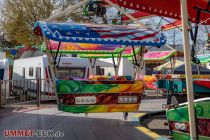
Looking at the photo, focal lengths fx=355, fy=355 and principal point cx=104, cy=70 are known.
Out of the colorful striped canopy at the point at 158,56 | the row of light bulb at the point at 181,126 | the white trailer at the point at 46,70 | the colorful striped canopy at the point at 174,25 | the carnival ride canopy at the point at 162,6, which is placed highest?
the colorful striped canopy at the point at 158,56

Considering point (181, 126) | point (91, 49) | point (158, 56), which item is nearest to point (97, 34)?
point (181, 126)

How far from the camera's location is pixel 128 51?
50.5ft

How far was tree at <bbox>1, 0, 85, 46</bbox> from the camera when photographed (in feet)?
101

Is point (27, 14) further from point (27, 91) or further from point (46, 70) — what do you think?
point (27, 91)

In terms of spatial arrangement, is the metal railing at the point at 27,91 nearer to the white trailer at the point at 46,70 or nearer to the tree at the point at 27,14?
the white trailer at the point at 46,70

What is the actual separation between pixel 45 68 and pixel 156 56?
14.7 m

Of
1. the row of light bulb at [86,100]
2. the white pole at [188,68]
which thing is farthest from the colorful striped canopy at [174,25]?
the white pole at [188,68]

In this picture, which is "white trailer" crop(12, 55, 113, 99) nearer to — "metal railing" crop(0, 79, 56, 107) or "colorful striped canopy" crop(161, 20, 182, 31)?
"metal railing" crop(0, 79, 56, 107)

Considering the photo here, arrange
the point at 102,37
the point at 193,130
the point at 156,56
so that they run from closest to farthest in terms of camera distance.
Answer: the point at 193,130 < the point at 102,37 < the point at 156,56

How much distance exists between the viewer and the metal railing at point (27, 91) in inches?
561

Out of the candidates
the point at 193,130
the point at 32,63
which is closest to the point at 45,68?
the point at 32,63

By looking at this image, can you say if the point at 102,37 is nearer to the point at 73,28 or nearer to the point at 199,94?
the point at 73,28

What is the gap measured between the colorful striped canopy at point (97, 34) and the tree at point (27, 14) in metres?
21.4

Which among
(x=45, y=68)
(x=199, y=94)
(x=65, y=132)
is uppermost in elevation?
(x=45, y=68)
